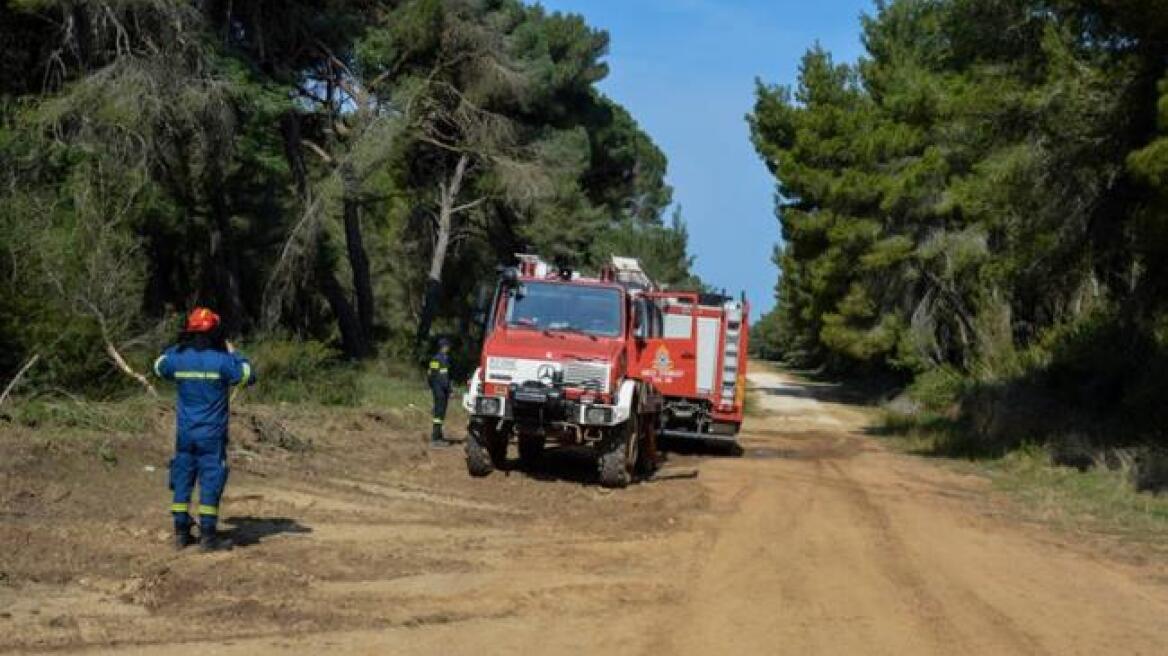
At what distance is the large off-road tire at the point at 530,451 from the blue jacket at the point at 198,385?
733 cm

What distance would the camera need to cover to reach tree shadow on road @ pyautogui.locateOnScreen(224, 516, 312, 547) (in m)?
10.1

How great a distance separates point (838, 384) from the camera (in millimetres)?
61156

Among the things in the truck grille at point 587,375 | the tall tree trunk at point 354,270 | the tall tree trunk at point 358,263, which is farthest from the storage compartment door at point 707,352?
the tall tree trunk at point 358,263

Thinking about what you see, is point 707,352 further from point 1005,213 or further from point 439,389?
point 1005,213

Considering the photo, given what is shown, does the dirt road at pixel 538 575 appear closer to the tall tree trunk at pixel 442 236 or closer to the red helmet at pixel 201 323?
the red helmet at pixel 201 323

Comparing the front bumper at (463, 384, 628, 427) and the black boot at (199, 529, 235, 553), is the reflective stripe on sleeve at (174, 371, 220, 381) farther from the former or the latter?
the front bumper at (463, 384, 628, 427)

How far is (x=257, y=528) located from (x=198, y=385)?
1.83 metres

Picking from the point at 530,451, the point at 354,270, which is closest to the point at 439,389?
the point at 530,451

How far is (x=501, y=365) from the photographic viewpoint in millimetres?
14766

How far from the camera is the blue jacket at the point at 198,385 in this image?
9.31 meters

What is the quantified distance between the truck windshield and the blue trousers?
21.8ft

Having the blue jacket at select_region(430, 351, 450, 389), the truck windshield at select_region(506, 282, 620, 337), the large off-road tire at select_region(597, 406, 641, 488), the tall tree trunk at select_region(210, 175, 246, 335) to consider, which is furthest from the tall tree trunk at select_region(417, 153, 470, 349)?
the large off-road tire at select_region(597, 406, 641, 488)

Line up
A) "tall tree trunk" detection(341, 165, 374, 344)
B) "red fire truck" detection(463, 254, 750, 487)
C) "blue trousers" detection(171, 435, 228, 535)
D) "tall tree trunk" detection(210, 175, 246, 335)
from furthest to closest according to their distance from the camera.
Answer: "tall tree trunk" detection(341, 165, 374, 344) → "tall tree trunk" detection(210, 175, 246, 335) → "red fire truck" detection(463, 254, 750, 487) → "blue trousers" detection(171, 435, 228, 535)

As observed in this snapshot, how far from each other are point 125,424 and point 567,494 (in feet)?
16.4
